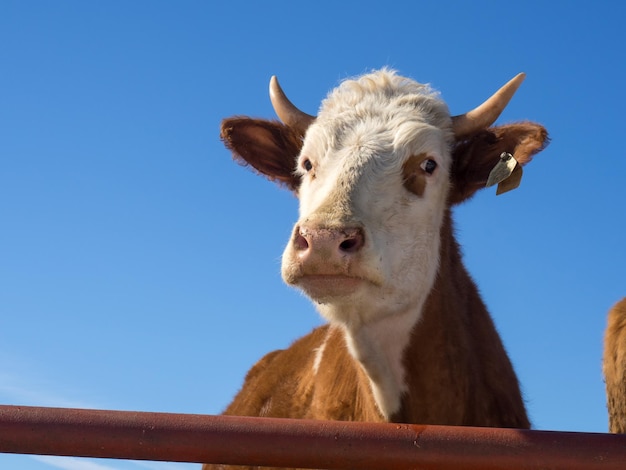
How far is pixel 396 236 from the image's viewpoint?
495cm

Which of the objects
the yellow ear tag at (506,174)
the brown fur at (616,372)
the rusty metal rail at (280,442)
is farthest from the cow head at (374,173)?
the brown fur at (616,372)

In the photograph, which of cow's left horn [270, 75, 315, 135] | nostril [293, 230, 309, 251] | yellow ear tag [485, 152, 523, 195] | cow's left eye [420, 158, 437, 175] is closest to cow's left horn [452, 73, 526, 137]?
yellow ear tag [485, 152, 523, 195]

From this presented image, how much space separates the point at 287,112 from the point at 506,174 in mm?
1735

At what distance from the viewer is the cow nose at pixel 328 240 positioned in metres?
4.29

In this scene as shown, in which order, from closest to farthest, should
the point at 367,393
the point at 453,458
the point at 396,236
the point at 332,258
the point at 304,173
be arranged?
the point at 453,458 < the point at 332,258 < the point at 396,236 < the point at 367,393 < the point at 304,173

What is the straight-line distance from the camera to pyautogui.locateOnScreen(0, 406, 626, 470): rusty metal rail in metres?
2.86

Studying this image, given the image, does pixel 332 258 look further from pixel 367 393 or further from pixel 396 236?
pixel 367 393

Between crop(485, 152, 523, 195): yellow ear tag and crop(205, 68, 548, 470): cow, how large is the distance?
0.09ft

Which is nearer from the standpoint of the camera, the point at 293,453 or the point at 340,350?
the point at 293,453

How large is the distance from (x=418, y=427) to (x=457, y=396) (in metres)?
2.34

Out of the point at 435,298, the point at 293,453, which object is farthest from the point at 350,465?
the point at 435,298

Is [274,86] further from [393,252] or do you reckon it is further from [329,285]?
[329,285]

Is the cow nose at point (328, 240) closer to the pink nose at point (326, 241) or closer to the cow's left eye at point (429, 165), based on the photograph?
the pink nose at point (326, 241)

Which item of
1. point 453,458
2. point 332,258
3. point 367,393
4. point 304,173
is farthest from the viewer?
point 304,173
